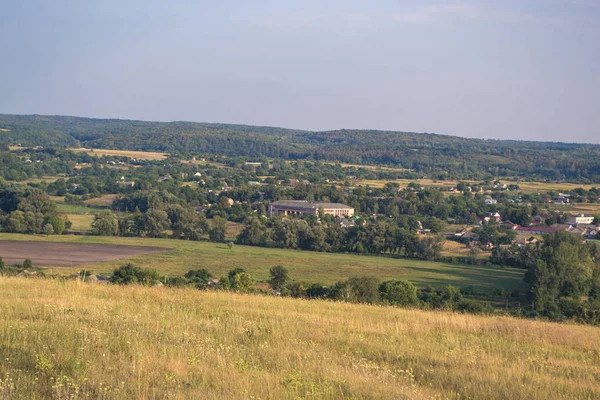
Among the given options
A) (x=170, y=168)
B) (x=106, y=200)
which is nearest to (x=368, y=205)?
(x=106, y=200)

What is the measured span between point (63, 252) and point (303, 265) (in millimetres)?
13475

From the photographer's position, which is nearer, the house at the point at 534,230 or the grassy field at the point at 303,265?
the grassy field at the point at 303,265

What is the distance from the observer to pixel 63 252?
38.3 m

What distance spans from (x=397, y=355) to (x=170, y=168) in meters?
104

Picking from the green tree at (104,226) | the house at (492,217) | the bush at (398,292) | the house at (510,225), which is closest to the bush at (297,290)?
the bush at (398,292)

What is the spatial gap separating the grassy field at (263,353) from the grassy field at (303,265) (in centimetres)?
2107

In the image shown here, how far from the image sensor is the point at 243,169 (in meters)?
119

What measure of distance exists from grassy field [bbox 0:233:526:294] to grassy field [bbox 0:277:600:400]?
21067 millimetres

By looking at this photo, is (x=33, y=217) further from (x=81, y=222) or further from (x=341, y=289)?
(x=341, y=289)

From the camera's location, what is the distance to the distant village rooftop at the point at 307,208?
213 ft

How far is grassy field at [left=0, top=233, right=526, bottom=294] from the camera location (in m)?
33.7

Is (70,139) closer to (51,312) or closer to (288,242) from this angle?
(288,242)

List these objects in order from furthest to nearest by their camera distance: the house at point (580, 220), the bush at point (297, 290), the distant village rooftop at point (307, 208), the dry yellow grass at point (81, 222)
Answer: the distant village rooftop at point (307, 208)
the house at point (580, 220)
the dry yellow grass at point (81, 222)
the bush at point (297, 290)

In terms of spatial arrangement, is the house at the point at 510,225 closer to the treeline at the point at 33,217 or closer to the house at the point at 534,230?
the house at the point at 534,230
